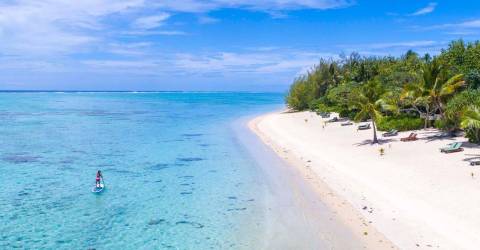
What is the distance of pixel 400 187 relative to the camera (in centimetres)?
1981

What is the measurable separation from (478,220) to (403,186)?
17.1 ft

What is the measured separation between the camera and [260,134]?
47.3m

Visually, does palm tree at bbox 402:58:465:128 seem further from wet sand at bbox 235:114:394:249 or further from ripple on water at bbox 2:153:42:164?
ripple on water at bbox 2:153:42:164

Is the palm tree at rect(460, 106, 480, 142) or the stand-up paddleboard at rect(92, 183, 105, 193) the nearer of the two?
the stand-up paddleboard at rect(92, 183, 105, 193)

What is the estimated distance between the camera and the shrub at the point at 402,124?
114 ft

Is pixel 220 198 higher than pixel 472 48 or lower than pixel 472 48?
lower

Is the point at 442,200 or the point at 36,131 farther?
the point at 36,131

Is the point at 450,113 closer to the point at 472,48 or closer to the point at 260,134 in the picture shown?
the point at 472,48

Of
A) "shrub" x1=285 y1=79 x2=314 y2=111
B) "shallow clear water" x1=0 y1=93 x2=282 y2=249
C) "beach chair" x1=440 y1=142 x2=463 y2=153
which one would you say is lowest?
"shallow clear water" x1=0 y1=93 x2=282 y2=249

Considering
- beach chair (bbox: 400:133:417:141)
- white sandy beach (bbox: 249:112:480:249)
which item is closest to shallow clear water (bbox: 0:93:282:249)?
white sandy beach (bbox: 249:112:480:249)

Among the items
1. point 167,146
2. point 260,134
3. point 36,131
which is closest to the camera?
point 167,146

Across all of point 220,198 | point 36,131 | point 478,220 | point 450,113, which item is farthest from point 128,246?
point 36,131

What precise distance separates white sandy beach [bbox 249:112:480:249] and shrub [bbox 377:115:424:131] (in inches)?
47.1

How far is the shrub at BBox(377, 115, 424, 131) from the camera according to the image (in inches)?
1372
